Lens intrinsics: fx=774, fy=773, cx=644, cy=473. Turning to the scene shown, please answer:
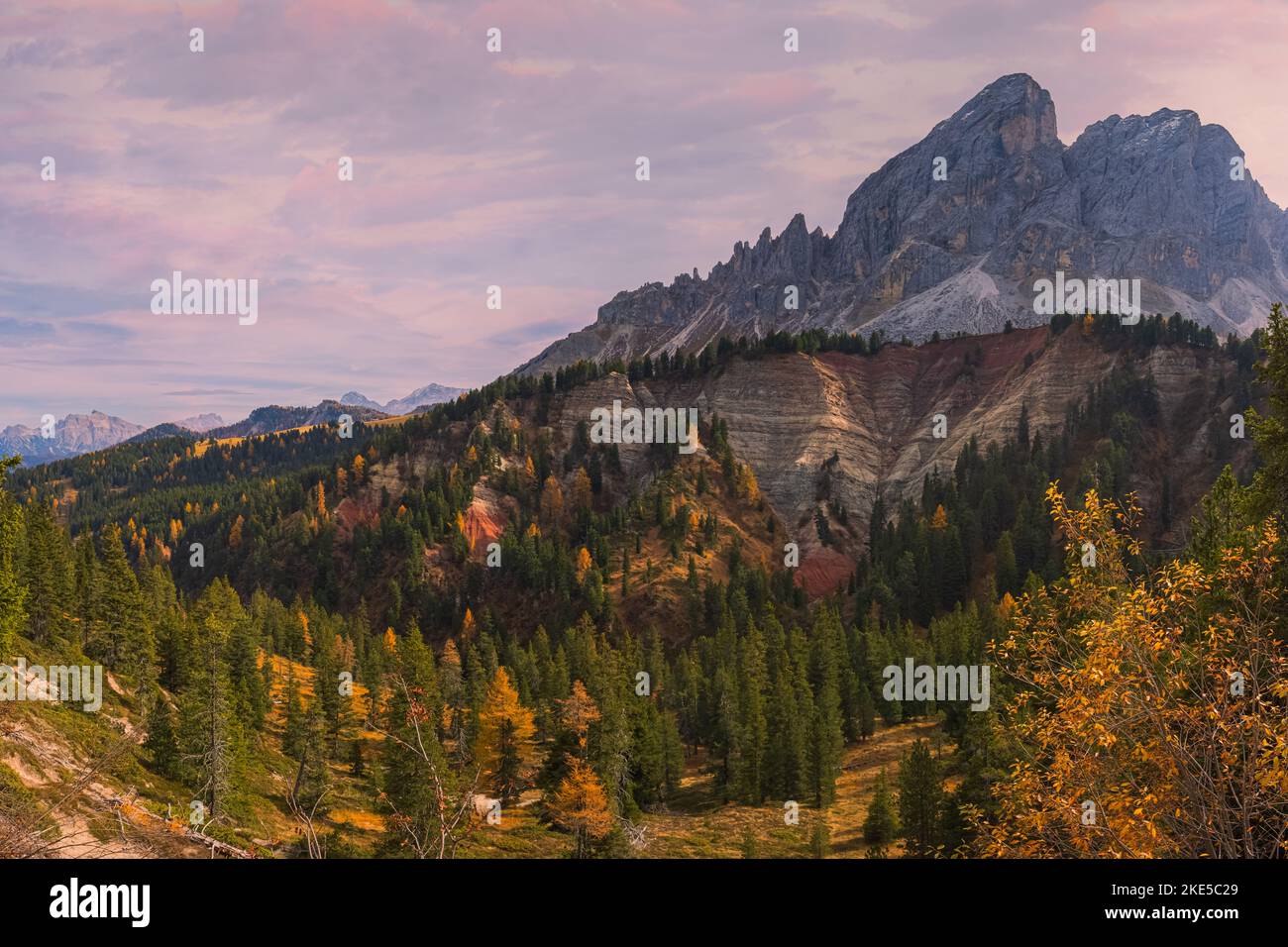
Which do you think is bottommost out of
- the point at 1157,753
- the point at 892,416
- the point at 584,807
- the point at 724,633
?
the point at 584,807

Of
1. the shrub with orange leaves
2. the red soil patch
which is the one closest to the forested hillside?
the shrub with orange leaves

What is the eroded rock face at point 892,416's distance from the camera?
510 ft

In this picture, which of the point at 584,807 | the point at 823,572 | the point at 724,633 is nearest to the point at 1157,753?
the point at 584,807

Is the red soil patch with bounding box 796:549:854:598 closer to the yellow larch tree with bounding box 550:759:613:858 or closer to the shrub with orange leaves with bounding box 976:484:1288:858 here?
the yellow larch tree with bounding box 550:759:613:858

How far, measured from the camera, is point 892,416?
19900cm

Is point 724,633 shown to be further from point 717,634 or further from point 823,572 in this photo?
point 823,572

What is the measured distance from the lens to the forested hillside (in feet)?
38.1

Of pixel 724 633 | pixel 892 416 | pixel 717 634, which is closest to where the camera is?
pixel 724 633

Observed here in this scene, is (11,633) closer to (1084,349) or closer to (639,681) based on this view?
(639,681)

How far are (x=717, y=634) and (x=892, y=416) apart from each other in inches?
4364

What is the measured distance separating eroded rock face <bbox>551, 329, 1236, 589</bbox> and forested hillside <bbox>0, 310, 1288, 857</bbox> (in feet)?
2.75

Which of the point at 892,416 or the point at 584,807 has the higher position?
the point at 892,416

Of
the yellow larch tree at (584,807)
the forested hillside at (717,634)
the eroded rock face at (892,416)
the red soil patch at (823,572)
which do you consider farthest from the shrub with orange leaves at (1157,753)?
the eroded rock face at (892,416)

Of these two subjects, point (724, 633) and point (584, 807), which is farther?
point (724, 633)
